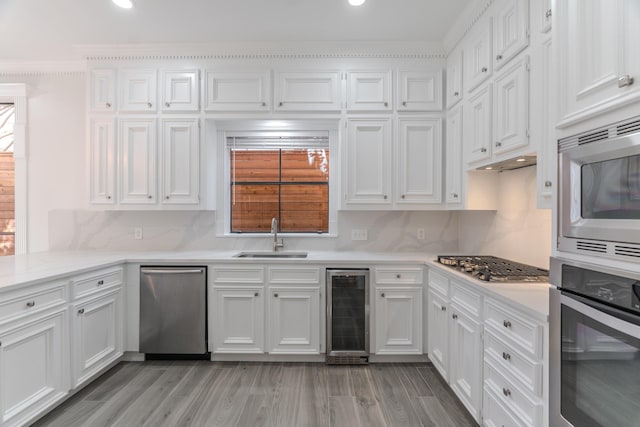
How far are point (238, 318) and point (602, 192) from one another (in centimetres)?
254

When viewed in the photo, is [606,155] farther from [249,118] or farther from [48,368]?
[48,368]

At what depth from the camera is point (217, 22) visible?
2646mm

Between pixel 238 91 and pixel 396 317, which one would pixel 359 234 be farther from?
pixel 238 91

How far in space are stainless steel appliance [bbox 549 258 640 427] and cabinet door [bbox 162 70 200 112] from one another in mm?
2934

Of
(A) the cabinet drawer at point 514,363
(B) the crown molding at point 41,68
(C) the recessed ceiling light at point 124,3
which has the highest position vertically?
(C) the recessed ceiling light at point 124,3

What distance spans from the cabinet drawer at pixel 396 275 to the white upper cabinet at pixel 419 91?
141 centimetres

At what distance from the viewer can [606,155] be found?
38.0 inches

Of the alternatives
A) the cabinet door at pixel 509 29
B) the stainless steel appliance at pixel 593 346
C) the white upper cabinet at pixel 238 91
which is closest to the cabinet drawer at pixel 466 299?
the stainless steel appliance at pixel 593 346

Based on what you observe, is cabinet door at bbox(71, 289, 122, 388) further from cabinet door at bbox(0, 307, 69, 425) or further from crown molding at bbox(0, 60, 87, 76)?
crown molding at bbox(0, 60, 87, 76)

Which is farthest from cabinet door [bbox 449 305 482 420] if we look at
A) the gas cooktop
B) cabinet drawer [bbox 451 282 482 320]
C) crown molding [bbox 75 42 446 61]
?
crown molding [bbox 75 42 446 61]

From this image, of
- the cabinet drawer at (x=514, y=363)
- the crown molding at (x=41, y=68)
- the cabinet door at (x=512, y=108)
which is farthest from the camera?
the crown molding at (x=41, y=68)

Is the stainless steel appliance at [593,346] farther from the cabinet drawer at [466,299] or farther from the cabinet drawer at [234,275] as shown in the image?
the cabinet drawer at [234,275]

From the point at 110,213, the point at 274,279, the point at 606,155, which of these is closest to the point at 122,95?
the point at 110,213

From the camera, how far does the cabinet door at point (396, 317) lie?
2760mm
